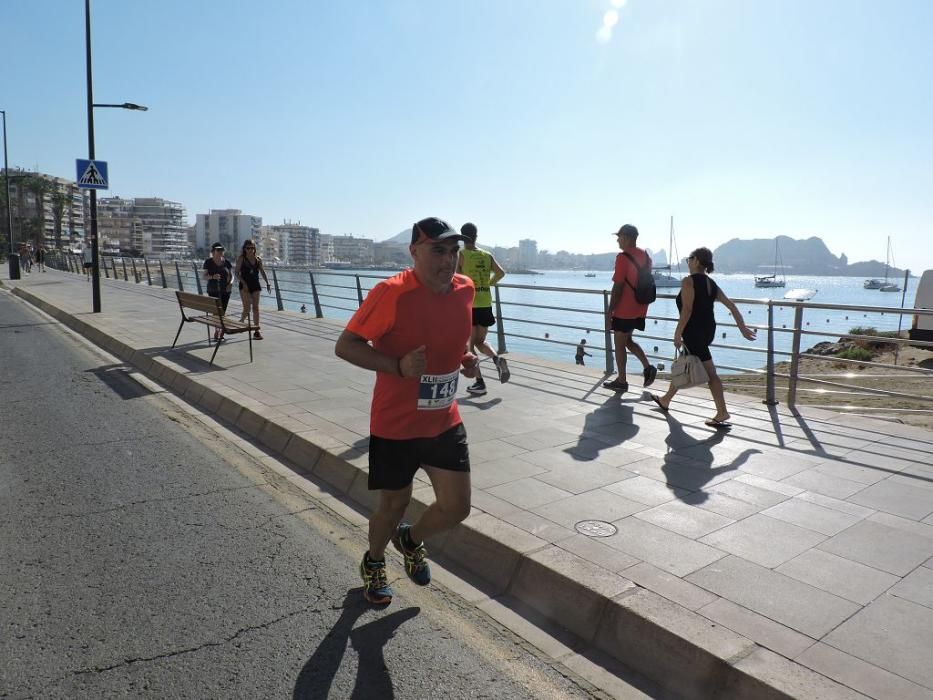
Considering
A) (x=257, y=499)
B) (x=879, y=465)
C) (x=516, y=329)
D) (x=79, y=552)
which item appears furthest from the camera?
(x=516, y=329)

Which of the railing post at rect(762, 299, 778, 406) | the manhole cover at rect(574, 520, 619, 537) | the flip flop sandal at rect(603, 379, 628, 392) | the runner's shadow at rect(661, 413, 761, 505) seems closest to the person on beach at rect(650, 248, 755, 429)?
the runner's shadow at rect(661, 413, 761, 505)

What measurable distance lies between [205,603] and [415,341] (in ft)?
5.35

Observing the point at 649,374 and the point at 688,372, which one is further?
the point at 649,374

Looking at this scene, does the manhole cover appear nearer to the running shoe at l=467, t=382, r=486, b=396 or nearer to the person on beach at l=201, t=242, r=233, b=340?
the running shoe at l=467, t=382, r=486, b=396

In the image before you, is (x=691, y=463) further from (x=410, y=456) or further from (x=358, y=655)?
(x=358, y=655)

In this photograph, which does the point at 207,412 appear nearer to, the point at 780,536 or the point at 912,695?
the point at 780,536

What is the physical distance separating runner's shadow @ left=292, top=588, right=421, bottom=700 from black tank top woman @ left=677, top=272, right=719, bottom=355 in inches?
169

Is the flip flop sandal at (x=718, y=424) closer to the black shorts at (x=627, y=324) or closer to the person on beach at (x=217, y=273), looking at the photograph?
the black shorts at (x=627, y=324)

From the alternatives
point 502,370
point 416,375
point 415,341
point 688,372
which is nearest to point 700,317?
point 688,372

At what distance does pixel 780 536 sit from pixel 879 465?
1.98 m

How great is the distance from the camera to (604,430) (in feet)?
20.7

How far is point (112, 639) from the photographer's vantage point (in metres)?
2.94

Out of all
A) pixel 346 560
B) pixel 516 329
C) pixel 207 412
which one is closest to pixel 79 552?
pixel 346 560

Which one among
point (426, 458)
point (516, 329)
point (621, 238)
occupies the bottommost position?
point (516, 329)
